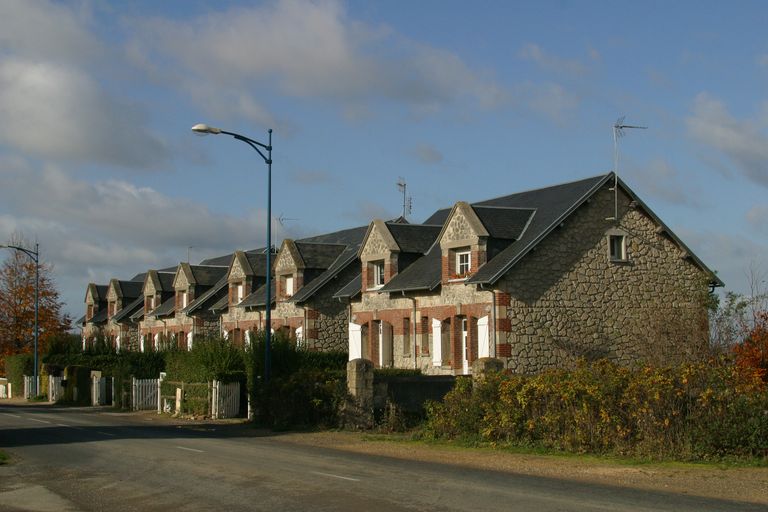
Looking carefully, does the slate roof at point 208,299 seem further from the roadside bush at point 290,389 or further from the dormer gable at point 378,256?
the roadside bush at point 290,389

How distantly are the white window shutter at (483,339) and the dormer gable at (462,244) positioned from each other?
178 centimetres

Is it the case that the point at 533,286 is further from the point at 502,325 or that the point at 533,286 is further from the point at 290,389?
the point at 290,389

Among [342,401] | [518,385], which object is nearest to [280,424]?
[342,401]

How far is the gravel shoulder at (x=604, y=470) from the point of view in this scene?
48.8 ft

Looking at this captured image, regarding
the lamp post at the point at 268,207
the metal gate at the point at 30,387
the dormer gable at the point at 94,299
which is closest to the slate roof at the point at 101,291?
the dormer gable at the point at 94,299

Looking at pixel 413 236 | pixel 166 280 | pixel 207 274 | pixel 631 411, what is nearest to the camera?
pixel 631 411

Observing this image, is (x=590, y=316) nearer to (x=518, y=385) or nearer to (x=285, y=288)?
(x=518, y=385)

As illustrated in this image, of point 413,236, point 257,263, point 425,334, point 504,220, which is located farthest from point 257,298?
point 504,220

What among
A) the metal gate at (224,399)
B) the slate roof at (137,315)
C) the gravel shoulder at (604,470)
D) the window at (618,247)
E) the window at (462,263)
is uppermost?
the window at (618,247)

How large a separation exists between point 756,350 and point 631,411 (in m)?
7.65

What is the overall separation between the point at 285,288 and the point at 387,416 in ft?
66.2

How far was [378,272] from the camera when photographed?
39625mm

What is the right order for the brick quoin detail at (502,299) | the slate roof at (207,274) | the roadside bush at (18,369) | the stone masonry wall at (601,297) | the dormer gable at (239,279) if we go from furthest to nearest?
1. the roadside bush at (18,369)
2. the slate roof at (207,274)
3. the dormer gable at (239,279)
4. the stone masonry wall at (601,297)
5. the brick quoin detail at (502,299)

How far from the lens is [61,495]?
14391mm
